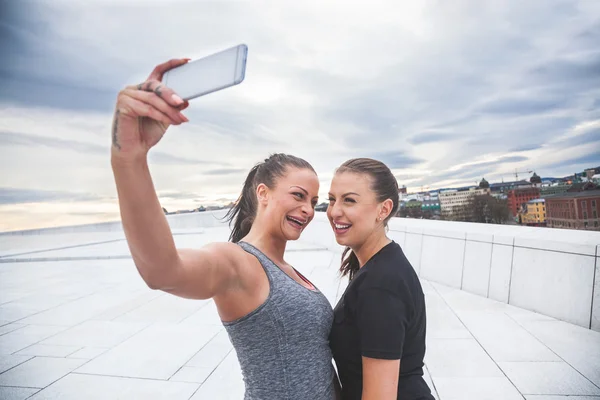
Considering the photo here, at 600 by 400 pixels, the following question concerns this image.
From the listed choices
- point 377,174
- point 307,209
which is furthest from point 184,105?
point 377,174

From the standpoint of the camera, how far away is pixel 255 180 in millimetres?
2559

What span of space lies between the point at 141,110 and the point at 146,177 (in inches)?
7.9

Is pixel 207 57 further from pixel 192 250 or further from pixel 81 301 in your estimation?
pixel 81 301

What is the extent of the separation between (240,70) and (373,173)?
155 centimetres

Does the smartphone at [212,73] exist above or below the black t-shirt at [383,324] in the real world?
above

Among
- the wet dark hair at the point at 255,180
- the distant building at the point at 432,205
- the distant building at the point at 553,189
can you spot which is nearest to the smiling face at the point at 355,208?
the wet dark hair at the point at 255,180

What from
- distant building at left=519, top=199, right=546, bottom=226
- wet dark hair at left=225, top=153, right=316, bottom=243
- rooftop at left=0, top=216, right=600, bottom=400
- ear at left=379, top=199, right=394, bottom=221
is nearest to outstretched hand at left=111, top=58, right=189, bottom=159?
wet dark hair at left=225, top=153, right=316, bottom=243

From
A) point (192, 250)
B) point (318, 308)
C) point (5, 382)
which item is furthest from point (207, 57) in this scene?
point (5, 382)

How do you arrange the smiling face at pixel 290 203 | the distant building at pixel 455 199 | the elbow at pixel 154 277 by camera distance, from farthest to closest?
1. the distant building at pixel 455 199
2. the smiling face at pixel 290 203
3. the elbow at pixel 154 277

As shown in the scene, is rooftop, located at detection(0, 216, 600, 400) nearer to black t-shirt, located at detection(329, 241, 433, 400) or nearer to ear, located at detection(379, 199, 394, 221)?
black t-shirt, located at detection(329, 241, 433, 400)

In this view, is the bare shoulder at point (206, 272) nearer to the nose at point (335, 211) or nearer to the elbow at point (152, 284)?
the elbow at point (152, 284)

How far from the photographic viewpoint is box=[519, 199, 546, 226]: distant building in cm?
12994

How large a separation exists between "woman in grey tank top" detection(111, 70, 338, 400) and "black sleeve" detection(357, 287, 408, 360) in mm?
265

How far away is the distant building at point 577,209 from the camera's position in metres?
106
